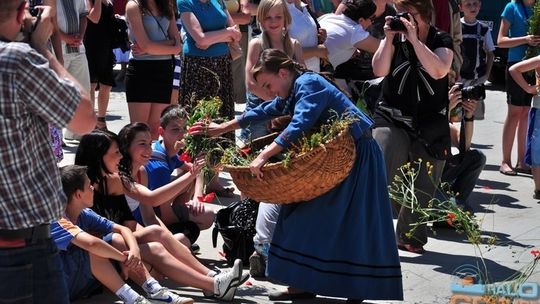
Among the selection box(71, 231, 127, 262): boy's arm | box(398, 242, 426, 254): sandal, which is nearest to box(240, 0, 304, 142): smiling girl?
box(398, 242, 426, 254): sandal

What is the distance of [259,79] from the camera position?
6148 mm

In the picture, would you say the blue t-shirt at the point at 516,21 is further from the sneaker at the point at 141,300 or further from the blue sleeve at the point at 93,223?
the sneaker at the point at 141,300

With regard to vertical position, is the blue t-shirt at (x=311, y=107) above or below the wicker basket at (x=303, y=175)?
above

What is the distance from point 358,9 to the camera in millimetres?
8617

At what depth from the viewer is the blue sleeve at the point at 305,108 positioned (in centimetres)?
587

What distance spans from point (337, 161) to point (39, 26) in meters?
2.44

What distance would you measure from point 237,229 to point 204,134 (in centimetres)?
89

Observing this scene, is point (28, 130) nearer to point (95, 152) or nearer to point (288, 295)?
point (95, 152)

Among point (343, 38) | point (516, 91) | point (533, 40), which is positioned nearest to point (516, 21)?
point (533, 40)

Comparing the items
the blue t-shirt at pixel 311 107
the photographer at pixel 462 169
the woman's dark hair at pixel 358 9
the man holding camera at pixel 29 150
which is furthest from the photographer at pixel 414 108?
the man holding camera at pixel 29 150

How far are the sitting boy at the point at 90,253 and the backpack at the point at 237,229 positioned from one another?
3.26 feet

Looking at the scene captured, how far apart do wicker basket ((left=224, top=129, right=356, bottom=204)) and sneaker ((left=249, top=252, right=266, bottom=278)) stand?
2.71ft

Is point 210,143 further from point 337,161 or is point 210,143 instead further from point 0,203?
point 0,203

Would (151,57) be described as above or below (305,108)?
below
